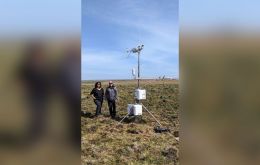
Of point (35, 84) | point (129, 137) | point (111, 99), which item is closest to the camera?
point (35, 84)

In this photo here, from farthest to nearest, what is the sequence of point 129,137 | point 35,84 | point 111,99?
point 111,99, point 129,137, point 35,84

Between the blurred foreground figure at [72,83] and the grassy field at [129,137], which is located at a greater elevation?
the blurred foreground figure at [72,83]

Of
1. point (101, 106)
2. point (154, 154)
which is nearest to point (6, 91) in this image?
point (154, 154)

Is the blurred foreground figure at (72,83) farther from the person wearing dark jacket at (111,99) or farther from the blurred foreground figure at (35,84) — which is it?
the person wearing dark jacket at (111,99)

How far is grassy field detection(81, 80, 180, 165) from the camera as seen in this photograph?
151 inches

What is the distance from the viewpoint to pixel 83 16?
290 cm

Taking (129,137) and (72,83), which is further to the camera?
(129,137)

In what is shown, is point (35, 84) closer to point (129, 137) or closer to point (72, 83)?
point (72, 83)

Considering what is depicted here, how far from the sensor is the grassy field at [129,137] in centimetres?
383

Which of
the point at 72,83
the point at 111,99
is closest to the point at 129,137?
the point at 111,99

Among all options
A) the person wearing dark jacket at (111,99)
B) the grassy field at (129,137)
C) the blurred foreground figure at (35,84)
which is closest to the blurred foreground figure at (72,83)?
the blurred foreground figure at (35,84)

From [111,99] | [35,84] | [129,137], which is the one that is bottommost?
[129,137]

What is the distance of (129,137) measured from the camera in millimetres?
4852

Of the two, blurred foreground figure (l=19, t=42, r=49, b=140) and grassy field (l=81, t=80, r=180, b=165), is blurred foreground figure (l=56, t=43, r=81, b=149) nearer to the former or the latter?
blurred foreground figure (l=19, t=42, r=49, b=140)
